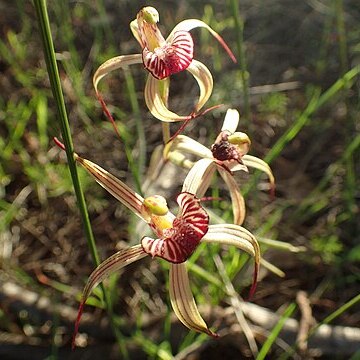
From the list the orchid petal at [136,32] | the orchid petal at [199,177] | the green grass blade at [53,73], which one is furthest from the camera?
the orchid petal at [136,32]

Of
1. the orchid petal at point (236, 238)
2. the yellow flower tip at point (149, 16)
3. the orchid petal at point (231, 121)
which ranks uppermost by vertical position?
the yellow flower tip at point (149, 16)

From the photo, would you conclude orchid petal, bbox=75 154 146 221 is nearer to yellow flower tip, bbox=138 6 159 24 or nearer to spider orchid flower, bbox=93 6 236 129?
spider orchid flower, bbox=93 6 236 129

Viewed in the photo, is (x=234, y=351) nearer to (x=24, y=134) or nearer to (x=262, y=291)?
(x=262, y=291)

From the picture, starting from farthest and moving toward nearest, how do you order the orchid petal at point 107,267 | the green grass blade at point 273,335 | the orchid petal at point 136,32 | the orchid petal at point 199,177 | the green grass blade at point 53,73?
the green grass blade at point 273,335, the orchid petal at point 136,32, the orchid petal at point 199,177, the orchid petal at point 107,267, the green grass blade at point 53,73

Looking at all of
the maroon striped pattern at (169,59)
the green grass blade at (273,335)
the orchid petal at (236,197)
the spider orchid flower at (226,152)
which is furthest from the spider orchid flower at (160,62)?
the green grass blade at (273,335)

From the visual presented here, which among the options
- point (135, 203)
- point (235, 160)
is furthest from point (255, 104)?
point (135, 203)

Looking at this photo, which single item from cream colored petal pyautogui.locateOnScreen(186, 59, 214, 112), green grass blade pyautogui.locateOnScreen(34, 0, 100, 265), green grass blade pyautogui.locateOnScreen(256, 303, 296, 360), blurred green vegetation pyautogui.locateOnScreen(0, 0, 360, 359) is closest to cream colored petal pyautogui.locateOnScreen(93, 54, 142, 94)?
cream colored petal pyautogui.locateOnScreen(186, 59, 214, 112)

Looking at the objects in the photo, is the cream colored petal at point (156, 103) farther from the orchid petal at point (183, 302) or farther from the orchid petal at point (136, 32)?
the orchid petal at point (183, 302)
